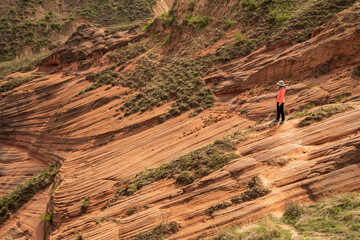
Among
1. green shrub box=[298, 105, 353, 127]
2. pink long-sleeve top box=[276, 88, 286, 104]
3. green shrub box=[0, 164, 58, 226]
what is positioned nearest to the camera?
green shrub box=[298, 105, 353, 127]

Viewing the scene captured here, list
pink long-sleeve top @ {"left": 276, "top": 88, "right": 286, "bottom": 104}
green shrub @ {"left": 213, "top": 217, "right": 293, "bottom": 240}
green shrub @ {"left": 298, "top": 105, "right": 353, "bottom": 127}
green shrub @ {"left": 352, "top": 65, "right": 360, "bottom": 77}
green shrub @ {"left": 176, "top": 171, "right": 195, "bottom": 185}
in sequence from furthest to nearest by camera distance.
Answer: green shrub @ {"left": 352, "top": 65, "right": 360, "bottom": 77} < pink long-sleeve top @ {"left": 276, "top": 88, "right": 286, "bottom": 104} < green shrub @ {"left": 176, "top": 171, "right": 195, "bottom": 185} < green shrub @ {"left": 298, "top": 105, "right": 353, "bottom": 127} < green shrub @ {"left": 213, "top": 217, "right": 293, "bottom": 240}

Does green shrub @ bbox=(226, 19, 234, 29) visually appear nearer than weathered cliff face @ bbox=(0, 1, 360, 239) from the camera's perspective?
No

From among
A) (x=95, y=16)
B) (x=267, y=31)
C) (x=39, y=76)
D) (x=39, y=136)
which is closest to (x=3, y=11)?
(x=95, y=16)

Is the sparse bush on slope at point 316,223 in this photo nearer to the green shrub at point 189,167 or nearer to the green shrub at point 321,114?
the green shrub at point 189,167

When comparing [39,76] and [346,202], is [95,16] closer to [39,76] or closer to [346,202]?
[39,76]

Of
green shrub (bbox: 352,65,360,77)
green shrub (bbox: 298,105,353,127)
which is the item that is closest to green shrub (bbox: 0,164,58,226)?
green shrub (bbox: 298,105,353,127)

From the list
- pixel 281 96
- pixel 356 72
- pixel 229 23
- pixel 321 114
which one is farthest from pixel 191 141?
pixel 229 23

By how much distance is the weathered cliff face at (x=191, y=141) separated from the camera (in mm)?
7410

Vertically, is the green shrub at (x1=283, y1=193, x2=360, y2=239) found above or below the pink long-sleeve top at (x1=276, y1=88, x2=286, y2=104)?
below

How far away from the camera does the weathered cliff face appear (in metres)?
7.41

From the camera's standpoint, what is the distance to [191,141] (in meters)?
12.4

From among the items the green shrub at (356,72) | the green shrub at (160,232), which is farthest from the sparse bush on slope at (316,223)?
the green shrub at (356,72)

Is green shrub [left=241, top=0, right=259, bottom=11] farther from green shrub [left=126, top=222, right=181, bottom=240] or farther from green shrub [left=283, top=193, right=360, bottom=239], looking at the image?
green shrub [left=126, top=222, right=181, bottom=240]

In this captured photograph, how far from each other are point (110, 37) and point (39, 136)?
36.2 ft
